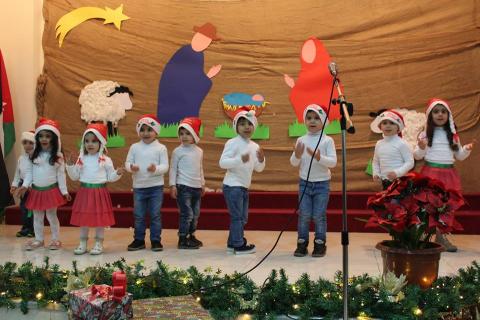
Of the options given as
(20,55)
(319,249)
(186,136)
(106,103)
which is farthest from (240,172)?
(20,55)

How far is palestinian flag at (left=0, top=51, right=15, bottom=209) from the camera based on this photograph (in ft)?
20.5

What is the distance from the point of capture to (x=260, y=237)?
5.20m

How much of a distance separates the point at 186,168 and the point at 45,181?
1220 mm

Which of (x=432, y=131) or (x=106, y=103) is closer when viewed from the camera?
(x=432, y=131)

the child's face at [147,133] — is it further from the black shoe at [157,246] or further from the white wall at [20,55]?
the white wall at [20,55]

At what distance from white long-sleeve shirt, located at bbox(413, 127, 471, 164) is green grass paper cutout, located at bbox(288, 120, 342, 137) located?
1451 millimetres

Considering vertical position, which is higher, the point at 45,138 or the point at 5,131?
the point at 5,131

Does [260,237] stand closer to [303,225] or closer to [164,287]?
[303,225]

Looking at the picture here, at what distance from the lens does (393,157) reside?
4.59 metres

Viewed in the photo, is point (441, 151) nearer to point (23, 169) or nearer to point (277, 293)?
point (277, 293)

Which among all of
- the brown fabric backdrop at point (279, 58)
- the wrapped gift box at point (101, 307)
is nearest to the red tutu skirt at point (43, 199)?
the brown fabric backdrop at point (279, 58)

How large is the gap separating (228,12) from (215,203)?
2.21m

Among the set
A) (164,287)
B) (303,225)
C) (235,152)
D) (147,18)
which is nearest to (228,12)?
(147,18)

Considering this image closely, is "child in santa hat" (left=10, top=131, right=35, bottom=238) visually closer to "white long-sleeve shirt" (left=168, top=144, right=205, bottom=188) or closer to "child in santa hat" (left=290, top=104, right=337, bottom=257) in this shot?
"white long-sleeve shirt" (left=168, top=144, right=205, bottom=188)
